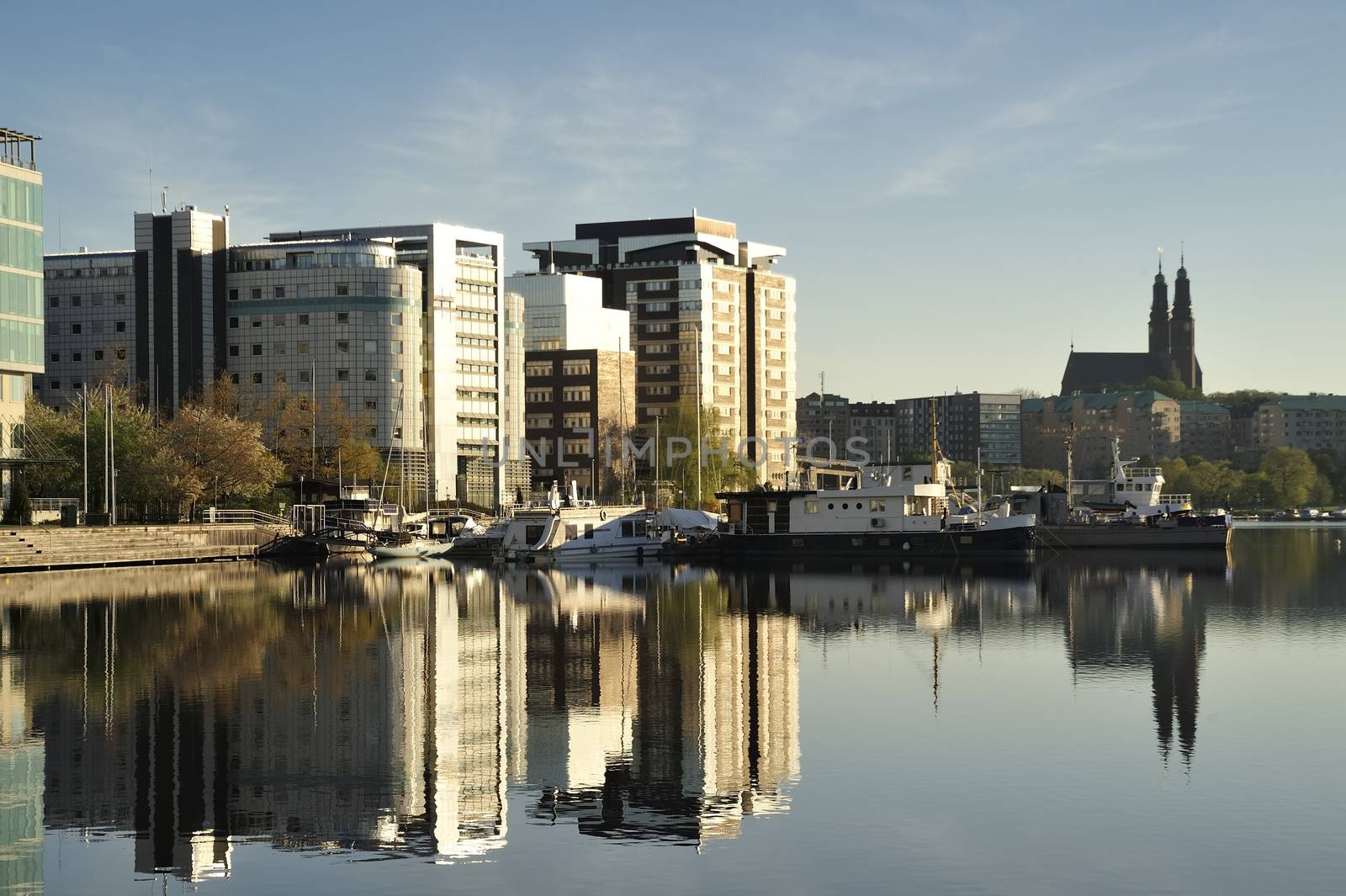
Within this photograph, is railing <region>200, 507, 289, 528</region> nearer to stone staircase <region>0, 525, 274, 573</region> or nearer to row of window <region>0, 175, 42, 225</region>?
stone staircase <region>0, 525, 274, 573</region>

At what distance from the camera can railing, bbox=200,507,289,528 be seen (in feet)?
386

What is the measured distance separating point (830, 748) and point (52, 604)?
152 feet

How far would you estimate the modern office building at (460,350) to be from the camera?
167m

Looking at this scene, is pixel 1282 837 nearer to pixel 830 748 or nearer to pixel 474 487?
pixel 830 748

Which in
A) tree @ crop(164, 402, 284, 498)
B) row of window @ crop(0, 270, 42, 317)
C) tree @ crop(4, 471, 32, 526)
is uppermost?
row of window @ crop(0, 270, 42, 317)

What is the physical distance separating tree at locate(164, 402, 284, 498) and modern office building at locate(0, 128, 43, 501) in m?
16.6

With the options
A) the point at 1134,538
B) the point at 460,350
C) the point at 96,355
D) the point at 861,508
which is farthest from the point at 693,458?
the point at 96,355

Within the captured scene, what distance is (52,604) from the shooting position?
2665 inches

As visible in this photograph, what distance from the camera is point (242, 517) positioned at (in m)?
119

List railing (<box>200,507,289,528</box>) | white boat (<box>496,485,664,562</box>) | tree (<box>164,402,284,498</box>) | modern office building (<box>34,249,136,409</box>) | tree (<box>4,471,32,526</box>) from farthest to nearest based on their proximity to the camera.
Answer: modern office building (<box>34,249,136,409</box>)
tree (<box>164,402,284,498</box>)
railing (<box>200,507,289,528</box>)
white boat (<box>496,485,664,562</box>)
tree (<box>4,471,32,526</box>)

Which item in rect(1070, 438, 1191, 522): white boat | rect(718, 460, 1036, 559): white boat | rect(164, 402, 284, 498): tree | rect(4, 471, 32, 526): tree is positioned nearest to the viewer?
rect(4, 471, 32, 526): tree

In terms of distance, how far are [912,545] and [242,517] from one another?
51158 mm

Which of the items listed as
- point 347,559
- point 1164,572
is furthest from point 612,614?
point 347,559

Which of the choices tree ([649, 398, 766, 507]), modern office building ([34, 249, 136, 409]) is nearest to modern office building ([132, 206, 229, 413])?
modern office building ([34, 249, 136, 409])
